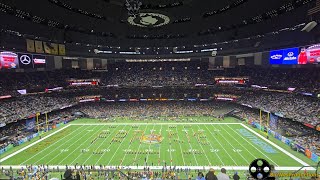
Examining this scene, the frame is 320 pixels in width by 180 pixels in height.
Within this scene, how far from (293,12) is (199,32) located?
63.5ft

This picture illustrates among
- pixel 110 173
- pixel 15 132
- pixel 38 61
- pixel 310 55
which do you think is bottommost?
pixel 110 173

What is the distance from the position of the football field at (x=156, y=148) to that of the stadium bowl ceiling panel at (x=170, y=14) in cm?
1884

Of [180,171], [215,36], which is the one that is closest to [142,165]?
[180,171]

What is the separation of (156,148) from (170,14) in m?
20.1

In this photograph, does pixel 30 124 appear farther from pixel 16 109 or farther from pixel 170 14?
pixel 170 14

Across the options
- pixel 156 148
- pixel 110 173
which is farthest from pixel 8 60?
pixel 156 148

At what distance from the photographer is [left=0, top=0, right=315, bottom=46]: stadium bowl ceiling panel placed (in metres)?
27.5

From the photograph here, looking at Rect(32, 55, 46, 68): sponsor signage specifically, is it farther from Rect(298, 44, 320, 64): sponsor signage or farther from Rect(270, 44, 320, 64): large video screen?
Rect(298, 44, 320, 64): sponsor signage

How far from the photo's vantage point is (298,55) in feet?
130

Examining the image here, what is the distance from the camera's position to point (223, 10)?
103ft

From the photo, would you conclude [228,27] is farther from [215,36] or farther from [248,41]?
[248,41]

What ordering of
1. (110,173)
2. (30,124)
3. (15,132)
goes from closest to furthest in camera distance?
(110,173) → (15,132) → (30,124)

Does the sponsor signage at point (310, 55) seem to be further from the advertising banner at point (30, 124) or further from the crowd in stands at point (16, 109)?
the crowd in stands at point (16, 109)

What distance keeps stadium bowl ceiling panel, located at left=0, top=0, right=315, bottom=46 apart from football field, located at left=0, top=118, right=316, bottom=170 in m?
18.8
